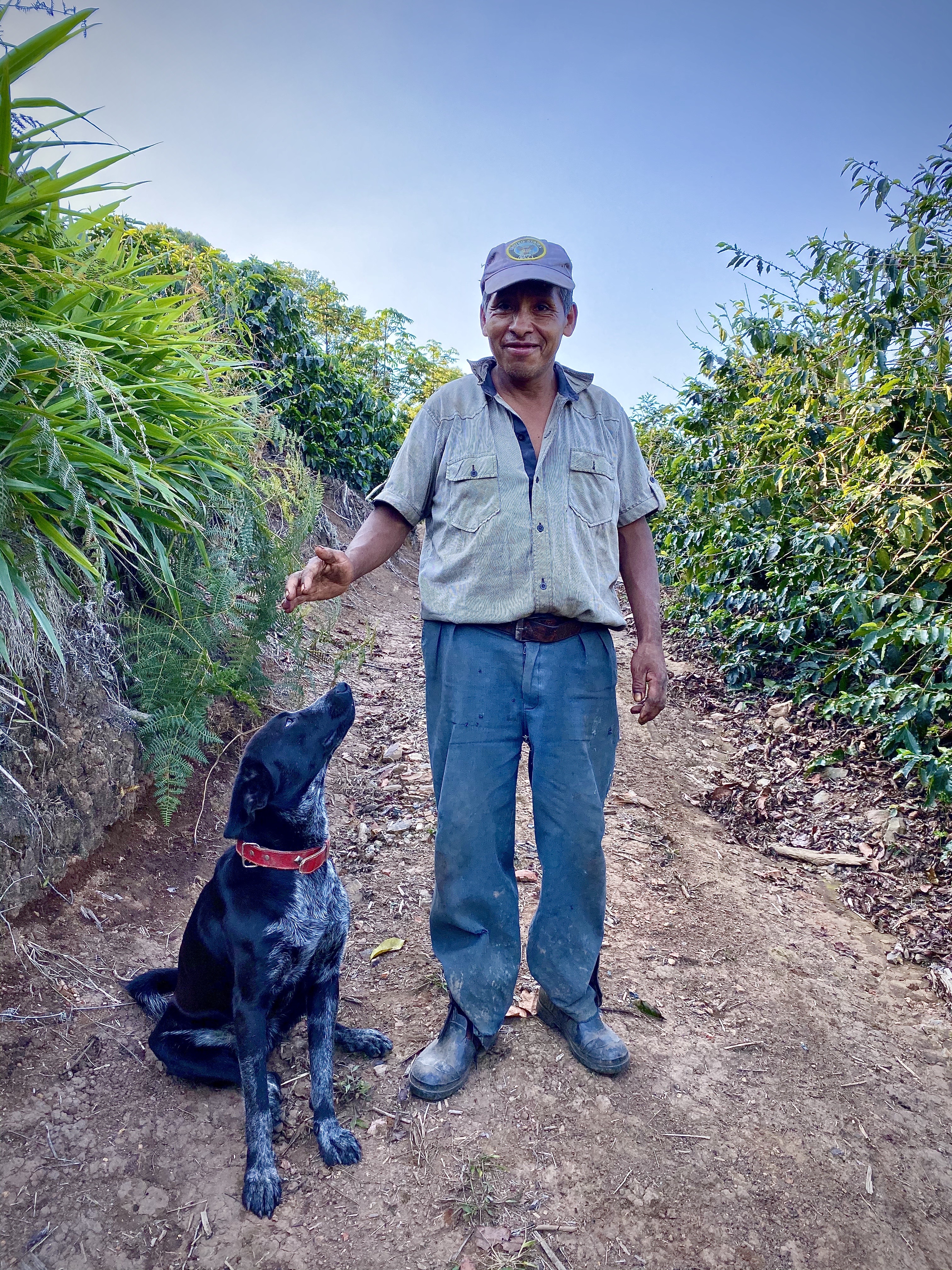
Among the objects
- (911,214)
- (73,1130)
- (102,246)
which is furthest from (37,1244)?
Answer: (911,214)

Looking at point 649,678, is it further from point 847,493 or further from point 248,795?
point 847,493

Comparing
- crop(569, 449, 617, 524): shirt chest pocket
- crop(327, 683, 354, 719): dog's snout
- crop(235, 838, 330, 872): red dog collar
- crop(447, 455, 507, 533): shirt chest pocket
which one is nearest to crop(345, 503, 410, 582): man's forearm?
crop(447, 455, 507, 533): shirt chest pocket

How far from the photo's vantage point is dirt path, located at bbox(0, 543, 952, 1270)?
6.42 ft

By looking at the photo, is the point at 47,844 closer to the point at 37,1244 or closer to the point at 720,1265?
the point at 37,1244

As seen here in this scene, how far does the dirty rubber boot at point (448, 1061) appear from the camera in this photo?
2.35 meters

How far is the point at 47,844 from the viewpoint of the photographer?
9.07ft

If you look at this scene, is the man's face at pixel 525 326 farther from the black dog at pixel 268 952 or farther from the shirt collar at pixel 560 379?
the black dog at pixel 268 952

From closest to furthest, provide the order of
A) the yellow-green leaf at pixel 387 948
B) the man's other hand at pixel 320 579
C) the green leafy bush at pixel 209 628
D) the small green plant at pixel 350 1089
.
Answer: the man's other hand at pixel 320 579 < the small green plant at pixel 350 1089 < the yellow-green leaf at pixel 387 948 < the green leafy bush at pixel 209 628

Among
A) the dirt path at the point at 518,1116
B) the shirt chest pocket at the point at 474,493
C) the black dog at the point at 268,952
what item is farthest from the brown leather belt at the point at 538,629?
the dirt path at the point at 518,1116

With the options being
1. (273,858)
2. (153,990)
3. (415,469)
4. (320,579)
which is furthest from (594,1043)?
(415,469)

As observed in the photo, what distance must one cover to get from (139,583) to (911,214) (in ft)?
14.6

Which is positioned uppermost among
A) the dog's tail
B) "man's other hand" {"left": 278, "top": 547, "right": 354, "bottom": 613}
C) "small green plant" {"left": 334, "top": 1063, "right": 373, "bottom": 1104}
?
"man's other hand" {"left": 278, "top": 547, "right": 354, "bottom": 613}

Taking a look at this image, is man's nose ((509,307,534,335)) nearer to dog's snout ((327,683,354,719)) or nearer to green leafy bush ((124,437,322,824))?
dog's snout ((327,683,354,719))

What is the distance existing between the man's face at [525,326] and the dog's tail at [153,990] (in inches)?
89.5
